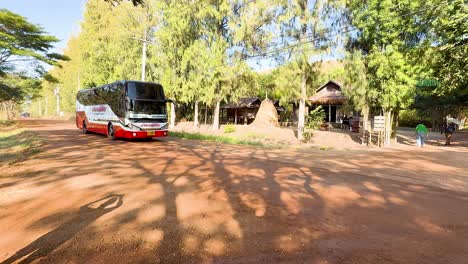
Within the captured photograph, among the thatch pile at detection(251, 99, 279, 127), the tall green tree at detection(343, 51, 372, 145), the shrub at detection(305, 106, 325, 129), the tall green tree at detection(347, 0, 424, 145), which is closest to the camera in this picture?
the tall green tree at detection(347, 0, 424, 145)

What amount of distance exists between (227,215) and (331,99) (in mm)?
33140

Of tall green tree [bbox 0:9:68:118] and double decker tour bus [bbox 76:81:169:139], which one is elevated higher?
tall green tree [bbox 0:9:68:118]

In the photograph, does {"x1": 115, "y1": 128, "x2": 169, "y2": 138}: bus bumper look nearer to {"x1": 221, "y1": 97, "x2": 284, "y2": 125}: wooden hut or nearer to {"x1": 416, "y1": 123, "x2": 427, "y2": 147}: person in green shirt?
{"x1": 416, "y1": 123, "x2": 427, "y2": 147}: person in green shirt

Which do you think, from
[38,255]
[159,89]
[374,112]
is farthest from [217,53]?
[38,255]

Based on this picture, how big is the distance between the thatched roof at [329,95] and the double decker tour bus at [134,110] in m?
22.1

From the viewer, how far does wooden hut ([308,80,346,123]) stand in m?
36.4

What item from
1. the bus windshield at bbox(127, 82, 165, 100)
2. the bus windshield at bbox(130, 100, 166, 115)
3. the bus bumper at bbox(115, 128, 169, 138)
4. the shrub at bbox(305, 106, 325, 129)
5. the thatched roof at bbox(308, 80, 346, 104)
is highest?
the thatched roof at bbox(308, 80, 346, 104)

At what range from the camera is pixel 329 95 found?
38156mm

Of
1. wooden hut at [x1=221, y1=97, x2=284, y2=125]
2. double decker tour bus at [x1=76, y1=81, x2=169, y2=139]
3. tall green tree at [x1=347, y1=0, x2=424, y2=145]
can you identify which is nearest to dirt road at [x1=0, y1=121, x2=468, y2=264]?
double decker tour bus at [x1=76, y1=81, x2=169, y2=139]

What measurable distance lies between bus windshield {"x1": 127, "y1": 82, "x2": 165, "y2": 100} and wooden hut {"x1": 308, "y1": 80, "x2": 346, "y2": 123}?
22.7 m

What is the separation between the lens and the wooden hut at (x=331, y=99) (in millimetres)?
36375

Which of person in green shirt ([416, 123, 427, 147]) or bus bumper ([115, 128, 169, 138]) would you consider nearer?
bus bumper ([115, 128, 169, 138])

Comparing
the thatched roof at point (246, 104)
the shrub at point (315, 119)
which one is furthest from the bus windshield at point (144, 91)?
the thatched roof at point (246, 104)

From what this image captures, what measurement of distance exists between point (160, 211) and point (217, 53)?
22.9 m
